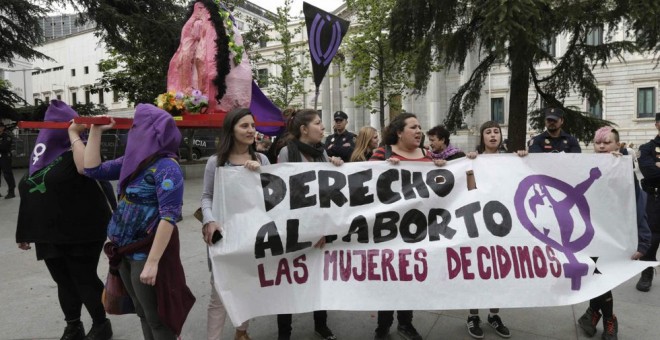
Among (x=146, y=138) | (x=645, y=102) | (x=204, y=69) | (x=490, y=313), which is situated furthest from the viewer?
(x=645, y=102)

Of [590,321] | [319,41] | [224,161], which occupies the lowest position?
[590,321]

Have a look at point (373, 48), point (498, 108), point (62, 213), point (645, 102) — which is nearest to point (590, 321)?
point (62, 213)

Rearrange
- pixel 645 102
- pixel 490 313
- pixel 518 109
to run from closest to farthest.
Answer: pixel 490 313, pixel 518 109, pixel 645 102

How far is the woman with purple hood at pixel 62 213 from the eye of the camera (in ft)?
10.9

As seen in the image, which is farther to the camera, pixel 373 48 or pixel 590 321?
pixel 373 48

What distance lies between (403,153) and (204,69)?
251cm

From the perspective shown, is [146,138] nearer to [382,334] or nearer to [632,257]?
[382,334]

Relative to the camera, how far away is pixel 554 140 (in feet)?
15.5

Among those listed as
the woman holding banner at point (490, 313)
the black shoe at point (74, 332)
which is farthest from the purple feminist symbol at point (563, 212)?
the black shoe at point (74, 332)

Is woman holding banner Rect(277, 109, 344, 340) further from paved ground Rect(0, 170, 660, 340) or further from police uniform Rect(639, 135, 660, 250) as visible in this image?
police uniform Rect(639, 135, 660, 250)

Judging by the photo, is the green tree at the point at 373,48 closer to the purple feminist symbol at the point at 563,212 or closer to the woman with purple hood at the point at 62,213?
the purple feminist symbol at the point at 563,212

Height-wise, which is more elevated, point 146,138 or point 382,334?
point 146,138

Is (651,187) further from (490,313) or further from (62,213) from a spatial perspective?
(62,213)

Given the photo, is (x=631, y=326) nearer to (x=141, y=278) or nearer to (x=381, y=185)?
(x=381, y=185)
